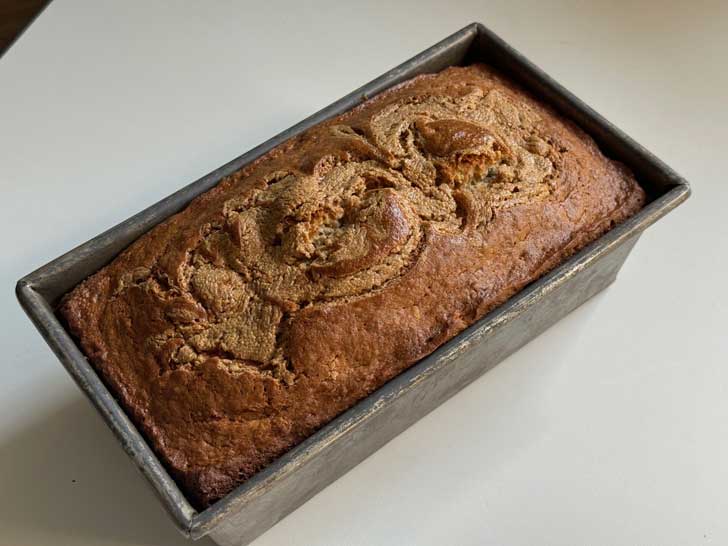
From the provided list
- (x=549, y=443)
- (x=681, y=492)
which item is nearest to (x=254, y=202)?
(x=549, y=443)

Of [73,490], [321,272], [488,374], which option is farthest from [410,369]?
[73,490]

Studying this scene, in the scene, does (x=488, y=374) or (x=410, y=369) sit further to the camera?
(x=488, y=374)

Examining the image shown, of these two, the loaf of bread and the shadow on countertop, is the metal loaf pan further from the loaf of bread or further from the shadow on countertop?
the shadow on countertop

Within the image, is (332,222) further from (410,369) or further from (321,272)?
(410,369)

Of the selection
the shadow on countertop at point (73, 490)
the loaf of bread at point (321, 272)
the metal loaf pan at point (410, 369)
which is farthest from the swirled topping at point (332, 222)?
the shadow on countertop at point (73, 490)

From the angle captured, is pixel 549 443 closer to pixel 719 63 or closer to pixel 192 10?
pixel 719 63

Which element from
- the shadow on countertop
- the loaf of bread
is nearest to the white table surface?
the shadow on countertop
